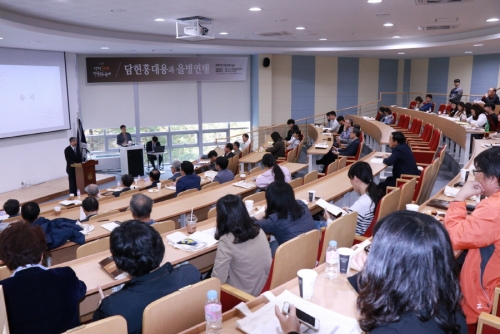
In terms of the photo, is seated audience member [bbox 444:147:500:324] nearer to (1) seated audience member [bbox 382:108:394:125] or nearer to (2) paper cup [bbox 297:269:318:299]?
(2) paper cup [bbox 297:269:318:299]

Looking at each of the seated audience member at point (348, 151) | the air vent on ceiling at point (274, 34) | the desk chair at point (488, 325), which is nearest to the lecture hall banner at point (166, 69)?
the air vent on ceiling at point (274, 34)

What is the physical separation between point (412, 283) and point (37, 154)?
11085 mm

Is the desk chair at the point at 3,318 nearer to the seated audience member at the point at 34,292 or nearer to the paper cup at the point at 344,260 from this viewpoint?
the seated audience member at the point at 34,292

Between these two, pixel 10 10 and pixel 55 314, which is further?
pixel 10 10

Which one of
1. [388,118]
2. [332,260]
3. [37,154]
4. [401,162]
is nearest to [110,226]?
[332,260]

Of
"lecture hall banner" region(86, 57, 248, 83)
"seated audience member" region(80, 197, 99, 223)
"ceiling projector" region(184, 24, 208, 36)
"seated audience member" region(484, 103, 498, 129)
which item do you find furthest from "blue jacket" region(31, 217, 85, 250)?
"lecture hall banner" region(86, 57, 248, 83)

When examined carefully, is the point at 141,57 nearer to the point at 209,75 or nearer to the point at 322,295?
the point at 209,75

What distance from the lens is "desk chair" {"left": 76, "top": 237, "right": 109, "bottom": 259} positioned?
10.2 feet

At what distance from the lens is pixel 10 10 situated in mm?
6410

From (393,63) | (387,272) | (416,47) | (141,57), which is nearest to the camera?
(387,272)

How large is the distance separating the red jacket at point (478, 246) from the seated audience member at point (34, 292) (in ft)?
6.88

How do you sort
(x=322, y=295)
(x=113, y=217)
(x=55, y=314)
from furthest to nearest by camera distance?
(x=113, y=217) → (x=55, y=314) → (x=322, y=295)

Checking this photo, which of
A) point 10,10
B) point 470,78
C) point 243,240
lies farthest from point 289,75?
point 243,240

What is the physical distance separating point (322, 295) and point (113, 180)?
10.4 meters
